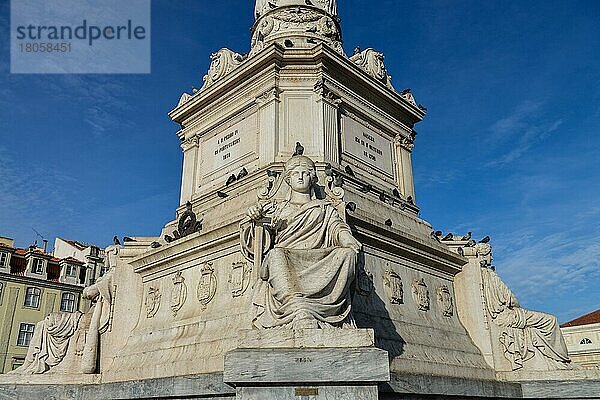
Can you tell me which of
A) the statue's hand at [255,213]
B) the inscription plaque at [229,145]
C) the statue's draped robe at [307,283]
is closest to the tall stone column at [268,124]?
the inscription plaque at [229,145]

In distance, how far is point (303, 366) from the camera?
6.32 m

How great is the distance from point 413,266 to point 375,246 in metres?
1.34

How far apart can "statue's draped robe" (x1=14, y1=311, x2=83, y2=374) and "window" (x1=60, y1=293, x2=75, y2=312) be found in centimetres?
3393

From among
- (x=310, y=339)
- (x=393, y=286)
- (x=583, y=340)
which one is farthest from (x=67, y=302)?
(x=310, y=339)

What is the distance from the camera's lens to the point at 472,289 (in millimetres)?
12461

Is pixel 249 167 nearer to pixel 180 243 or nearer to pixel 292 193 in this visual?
pixel 180 243

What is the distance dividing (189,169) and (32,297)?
3262cm

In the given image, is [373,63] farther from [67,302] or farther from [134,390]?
Result: [67,302]

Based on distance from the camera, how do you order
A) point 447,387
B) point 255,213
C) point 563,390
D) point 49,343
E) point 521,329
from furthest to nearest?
point 49,343 → point 521,329 → point 563,390 → point 447,387 → point 255,213

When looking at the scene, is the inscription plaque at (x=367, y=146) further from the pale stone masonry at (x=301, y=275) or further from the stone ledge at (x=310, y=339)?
the stone ledge at (x=310, y=339)

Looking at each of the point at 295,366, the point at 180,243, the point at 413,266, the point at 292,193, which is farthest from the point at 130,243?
the point at 295,366

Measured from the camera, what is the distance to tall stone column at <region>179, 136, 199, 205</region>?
15156mm

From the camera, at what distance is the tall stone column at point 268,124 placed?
1296cm

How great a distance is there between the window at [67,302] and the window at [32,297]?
1.83 meters
